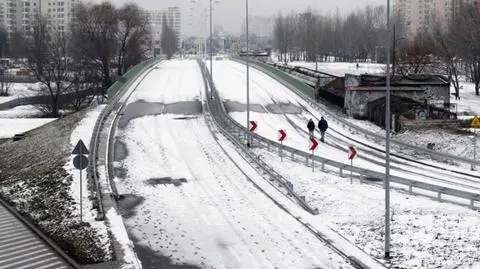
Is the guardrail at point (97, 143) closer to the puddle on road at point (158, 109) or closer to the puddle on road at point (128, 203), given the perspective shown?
the puddle on road at point (128, 203)

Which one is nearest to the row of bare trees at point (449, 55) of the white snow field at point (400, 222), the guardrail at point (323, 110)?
the guardrail at point (323, 110)

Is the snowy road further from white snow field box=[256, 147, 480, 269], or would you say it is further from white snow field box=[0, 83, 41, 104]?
white snow field box=[0, 83, 41, 104]

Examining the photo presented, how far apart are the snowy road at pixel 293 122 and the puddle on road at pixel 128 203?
12124 mm

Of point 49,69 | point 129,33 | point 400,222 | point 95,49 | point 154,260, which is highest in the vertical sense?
point 129,33

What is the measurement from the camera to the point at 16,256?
19.5 metres

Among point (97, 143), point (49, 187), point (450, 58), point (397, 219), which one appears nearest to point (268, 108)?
point (97, 143)

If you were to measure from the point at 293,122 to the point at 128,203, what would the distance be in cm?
2300

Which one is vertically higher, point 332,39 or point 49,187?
point 332,39

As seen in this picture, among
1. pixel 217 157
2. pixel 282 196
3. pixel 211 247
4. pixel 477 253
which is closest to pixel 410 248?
pixel 477 253

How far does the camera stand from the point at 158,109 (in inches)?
1913

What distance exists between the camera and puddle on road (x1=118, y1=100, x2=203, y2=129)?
45.7 m

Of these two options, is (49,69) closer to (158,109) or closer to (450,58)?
(158,109)

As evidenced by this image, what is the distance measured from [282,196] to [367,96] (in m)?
25.7

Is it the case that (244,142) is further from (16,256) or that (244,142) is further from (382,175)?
(16,256)
